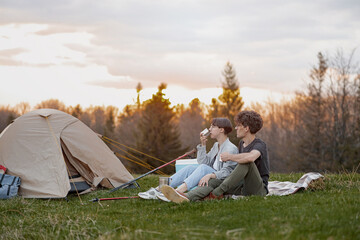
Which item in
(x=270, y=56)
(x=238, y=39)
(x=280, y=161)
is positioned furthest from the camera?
(x=280, y=161)

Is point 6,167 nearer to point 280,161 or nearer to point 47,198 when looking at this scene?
point 47,198

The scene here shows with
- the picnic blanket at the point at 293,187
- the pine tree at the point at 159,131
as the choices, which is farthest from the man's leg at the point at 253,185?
the pine tree at the point at 159,131

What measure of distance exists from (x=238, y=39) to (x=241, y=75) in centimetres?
1397

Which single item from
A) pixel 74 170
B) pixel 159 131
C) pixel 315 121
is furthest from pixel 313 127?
pixel 74 170

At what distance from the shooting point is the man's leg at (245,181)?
531 centimetres

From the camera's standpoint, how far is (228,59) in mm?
37031

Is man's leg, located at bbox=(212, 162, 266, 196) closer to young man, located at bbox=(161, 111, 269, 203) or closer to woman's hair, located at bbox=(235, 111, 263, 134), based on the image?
young man, located at bbox=(161, 111, 269, 203)

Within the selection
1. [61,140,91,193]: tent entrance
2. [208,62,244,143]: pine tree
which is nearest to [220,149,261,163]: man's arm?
[61,140,91,193]: tent entrance

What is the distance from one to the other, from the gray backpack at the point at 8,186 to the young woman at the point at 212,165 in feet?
7.52

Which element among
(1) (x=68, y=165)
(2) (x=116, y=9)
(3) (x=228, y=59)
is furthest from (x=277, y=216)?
(3) (x=228, y=59)

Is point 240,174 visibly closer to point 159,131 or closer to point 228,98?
point 159,131

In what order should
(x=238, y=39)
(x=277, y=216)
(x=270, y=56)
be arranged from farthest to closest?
(x=270, y=56) < (x=238, y=39) < (x=277, y=216)

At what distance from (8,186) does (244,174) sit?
4.14m

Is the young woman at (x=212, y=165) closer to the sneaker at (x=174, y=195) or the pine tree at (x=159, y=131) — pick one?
the sneaker at (x=174, y=195)
